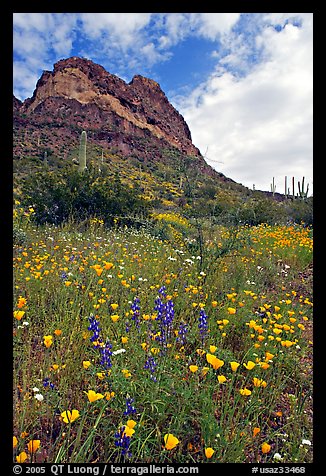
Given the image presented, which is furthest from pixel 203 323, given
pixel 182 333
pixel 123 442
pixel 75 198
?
pixel 75 198

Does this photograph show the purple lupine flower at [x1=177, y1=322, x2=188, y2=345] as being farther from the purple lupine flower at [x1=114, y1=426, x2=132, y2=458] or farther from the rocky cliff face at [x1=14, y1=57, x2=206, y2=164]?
the rocky cliff face at [x1=14, y1=57, x2=206, y2=164]

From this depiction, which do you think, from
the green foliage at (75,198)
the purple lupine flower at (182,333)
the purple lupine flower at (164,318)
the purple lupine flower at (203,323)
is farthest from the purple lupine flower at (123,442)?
the green foliage at (75,198)

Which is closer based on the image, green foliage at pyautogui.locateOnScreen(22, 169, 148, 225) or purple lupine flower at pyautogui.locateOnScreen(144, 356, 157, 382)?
purple lupine flower at pyautogui.locateOnScreen(144, 356, 157, 382)

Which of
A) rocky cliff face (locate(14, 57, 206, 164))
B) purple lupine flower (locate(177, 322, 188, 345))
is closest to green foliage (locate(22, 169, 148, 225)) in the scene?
purple lupine flower (locate(177, 322, 188, 345))

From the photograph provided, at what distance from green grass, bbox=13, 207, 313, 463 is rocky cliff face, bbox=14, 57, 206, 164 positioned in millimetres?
32037

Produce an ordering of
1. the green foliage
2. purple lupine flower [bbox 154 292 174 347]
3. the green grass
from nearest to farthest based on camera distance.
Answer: the green grass → purple lupine flower [bbox 154 292 174 347] → the green foliage

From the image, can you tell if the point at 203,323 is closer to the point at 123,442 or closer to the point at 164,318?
the point at 164,318

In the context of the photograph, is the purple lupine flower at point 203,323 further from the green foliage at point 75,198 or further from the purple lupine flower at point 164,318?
the green foliage at point 75,198

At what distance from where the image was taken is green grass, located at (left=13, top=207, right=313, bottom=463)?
4.45ft

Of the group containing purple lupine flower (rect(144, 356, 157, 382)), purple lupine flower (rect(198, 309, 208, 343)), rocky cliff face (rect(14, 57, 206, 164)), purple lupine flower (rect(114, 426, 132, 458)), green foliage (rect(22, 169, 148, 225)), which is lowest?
purple lupine flower (rect(114, 426, 132, 458))

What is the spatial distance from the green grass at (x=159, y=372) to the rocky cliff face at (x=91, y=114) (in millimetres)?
32037
